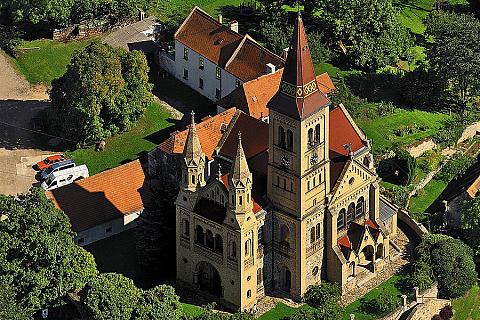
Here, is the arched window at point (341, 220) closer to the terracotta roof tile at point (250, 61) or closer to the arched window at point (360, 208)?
the arched window at point (360, 208)

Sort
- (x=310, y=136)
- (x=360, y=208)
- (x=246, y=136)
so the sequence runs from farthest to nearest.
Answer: (x=246, y=136), (x=360, y=208), (x=310, y=136)

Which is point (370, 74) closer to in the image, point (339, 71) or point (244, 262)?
point (339, 71)

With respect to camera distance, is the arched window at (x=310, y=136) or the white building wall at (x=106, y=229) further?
the white building wall at (x=106, y=229)

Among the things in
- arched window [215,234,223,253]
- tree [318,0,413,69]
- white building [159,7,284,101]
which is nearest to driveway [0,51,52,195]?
white building [159,7,284,101]

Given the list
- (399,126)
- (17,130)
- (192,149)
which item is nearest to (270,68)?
(399,126)

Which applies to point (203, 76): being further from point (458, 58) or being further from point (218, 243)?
point (218, 243)

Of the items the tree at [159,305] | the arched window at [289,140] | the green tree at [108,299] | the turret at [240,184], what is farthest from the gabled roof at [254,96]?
the green tree at [108,299]

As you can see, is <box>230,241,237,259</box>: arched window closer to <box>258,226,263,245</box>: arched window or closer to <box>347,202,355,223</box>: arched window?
<box>258,226,263,245</box>: arched window
